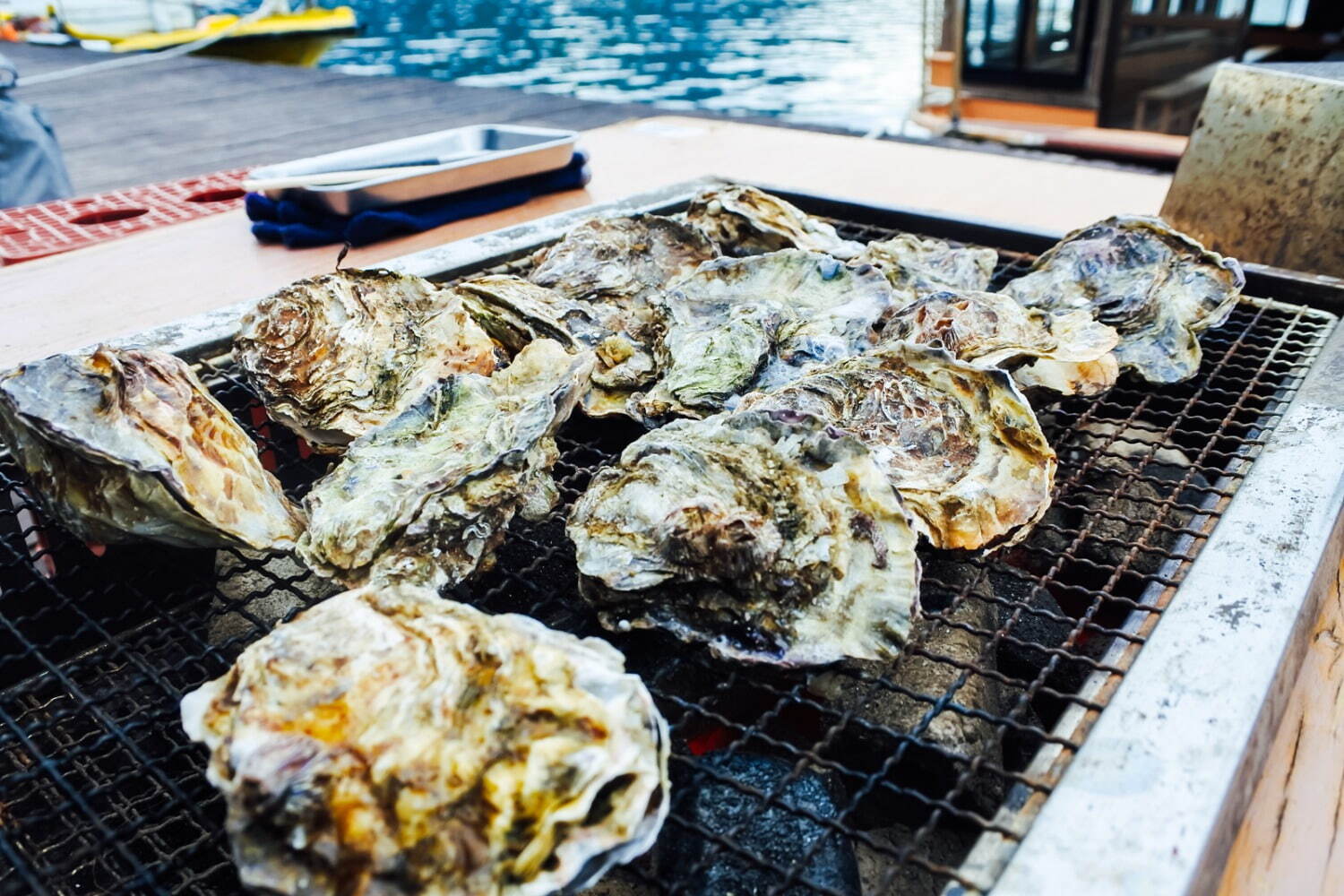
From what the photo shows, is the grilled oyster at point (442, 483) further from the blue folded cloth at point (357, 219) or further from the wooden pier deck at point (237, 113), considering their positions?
the wooden pier deck at point (237, 113)

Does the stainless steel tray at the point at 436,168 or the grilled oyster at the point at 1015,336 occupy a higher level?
the stainless steel tray at the point at 436,168

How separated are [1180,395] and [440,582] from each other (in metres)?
1.56

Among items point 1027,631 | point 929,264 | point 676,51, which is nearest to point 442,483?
point 1027,631

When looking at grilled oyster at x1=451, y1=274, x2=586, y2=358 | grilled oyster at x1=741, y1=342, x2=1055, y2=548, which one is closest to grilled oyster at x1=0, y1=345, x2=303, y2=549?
grilled oyster at x1=451, y1=274, x2=586, y2=358

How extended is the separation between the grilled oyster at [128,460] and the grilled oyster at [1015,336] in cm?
118

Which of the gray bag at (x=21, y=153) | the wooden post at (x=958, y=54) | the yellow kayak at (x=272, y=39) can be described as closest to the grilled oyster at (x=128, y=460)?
the gray bag at (x=21, y=153)

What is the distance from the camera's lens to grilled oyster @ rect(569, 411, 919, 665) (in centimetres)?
124

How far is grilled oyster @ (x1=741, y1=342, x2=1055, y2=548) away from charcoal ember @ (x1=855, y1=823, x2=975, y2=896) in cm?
46

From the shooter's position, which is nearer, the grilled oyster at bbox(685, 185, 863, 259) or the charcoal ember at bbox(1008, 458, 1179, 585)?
the charcoal ember at bbox(1008, 458, 1179, 585)

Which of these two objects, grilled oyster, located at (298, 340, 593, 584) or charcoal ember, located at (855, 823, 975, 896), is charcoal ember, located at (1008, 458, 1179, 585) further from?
grilled oyster, located at (298, 340, 593, 584)

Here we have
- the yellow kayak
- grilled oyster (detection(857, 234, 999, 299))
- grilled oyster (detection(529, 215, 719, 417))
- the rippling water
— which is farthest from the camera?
the rippling water

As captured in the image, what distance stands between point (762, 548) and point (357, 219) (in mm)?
2017

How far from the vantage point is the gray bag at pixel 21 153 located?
4020 mm

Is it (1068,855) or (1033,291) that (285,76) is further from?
(1068,855)
